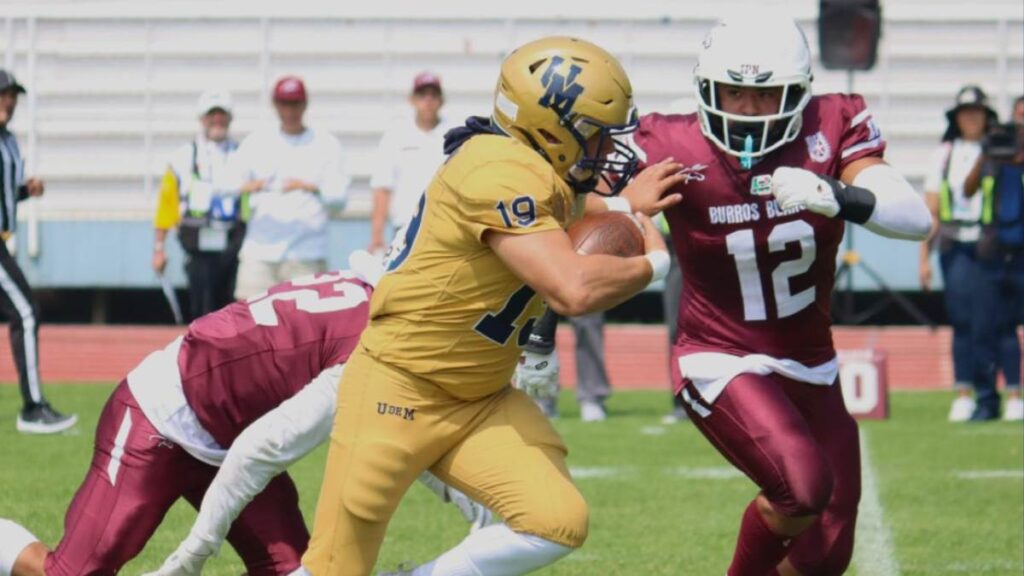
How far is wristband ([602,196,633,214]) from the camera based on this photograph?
443cm

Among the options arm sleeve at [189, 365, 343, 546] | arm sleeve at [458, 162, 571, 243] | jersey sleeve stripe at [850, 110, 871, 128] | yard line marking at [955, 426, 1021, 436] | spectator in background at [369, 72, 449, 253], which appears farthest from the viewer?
spectator in background at [369, 72, 449, 253]

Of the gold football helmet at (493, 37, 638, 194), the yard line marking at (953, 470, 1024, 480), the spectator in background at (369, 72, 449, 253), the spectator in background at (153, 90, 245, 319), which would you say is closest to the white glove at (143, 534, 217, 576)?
the gold football helmet at (493, 37, 638, 194)

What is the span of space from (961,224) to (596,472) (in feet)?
10.9

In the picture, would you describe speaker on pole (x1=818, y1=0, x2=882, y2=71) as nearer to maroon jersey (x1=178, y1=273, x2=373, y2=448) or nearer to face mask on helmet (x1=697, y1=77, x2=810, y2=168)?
face mask on helmet (x1=697, y1=77, x2=810, y2=168)

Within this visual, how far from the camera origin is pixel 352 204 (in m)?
15.2

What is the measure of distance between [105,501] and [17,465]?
3.49 meters

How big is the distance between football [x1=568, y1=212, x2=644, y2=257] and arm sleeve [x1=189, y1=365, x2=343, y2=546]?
72 centimetres

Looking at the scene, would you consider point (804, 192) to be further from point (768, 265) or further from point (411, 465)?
point (411, 465)

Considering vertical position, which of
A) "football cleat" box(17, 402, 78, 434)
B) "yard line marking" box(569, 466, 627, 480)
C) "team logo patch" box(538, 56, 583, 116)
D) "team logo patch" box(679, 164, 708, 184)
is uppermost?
"team logo patch" box(538, 56, 583, 116)

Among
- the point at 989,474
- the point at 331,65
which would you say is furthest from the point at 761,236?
the point at 331,65

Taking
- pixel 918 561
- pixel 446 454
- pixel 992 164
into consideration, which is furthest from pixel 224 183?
pixel 446 454

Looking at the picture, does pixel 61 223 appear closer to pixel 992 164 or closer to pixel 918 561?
pixel 992 164

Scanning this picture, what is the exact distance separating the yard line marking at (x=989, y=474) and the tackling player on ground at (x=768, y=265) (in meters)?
3.12

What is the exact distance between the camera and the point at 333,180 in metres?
10.4
